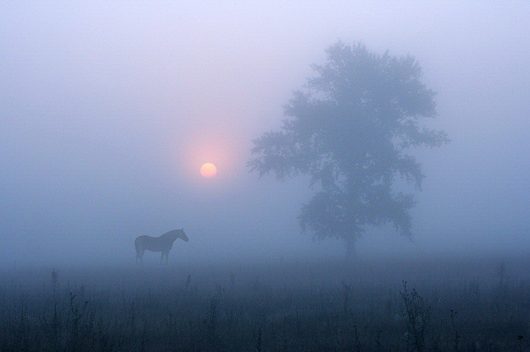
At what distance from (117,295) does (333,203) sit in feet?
57.1

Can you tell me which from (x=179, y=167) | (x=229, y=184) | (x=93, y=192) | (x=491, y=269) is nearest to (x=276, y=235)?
(x=229, y=184)

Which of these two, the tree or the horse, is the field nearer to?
the tree

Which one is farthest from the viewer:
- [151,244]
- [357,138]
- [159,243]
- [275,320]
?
[151,244]

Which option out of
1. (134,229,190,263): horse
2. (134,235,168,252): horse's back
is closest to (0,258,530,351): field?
(134,229,190,263): horse

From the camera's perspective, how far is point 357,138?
30.3 m

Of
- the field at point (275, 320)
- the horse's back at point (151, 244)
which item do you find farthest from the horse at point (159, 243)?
the field at point (275, 320)

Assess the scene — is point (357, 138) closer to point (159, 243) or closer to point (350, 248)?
point (350, 248)

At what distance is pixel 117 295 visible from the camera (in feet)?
48.1

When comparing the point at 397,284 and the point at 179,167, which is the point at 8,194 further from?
the point at 397,284

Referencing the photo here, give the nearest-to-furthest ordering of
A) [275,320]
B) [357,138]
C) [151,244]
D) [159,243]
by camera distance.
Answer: [275,320]
[357,138]
[159,243]
[151,244]

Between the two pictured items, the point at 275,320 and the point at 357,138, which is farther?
the point at 357,138

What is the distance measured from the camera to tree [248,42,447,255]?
30.3m

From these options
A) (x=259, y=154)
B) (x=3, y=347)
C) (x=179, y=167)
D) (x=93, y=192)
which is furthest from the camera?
(x=179, y=167)

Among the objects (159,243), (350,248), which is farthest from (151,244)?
(350,248)
